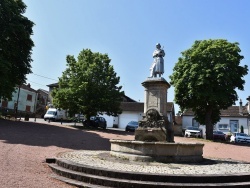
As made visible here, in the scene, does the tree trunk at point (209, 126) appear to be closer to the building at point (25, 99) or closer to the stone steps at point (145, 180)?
the stone steps at point (145, 180)

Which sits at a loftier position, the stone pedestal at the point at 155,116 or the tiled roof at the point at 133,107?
the tiled roof at the point at 133,107

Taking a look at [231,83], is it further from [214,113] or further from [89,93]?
[89,93]

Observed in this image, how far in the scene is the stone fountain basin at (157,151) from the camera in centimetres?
1010

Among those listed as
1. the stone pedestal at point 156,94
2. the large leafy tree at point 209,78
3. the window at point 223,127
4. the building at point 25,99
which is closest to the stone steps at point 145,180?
the stone pedestal at point 156,94

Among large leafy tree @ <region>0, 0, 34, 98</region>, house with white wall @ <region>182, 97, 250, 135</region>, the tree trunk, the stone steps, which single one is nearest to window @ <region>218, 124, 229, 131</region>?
house with white wall @ <region>182, 97, 250, 135</region>

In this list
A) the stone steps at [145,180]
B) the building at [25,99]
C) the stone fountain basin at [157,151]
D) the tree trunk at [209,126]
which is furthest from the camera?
the building at [25,99]

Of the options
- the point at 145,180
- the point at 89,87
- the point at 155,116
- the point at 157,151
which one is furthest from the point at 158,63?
the point at 89,87

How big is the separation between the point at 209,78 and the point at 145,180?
2219 centimetres

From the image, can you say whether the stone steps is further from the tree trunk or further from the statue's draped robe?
the tree trunk

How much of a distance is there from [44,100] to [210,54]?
2243 inches

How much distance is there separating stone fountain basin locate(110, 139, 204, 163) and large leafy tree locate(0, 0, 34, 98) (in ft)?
54.0

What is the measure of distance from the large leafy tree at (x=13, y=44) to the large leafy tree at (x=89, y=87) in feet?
16.6

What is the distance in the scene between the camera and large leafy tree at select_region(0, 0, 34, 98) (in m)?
24.0

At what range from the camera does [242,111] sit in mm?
49219
